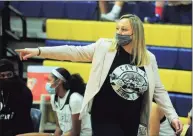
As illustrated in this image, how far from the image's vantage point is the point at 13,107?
3840mm

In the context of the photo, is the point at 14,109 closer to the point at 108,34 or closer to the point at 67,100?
the point at 67,100

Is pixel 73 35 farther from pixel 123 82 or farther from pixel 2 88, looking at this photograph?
pixel 123 82

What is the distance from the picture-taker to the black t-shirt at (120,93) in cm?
286

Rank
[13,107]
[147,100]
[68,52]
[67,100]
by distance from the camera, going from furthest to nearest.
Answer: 1. [67,100]
2. [13,107]
3. [147,100]
4. [68,52]

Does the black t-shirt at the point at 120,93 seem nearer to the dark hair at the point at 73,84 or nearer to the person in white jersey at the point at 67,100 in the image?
the person in white jersey at the point at 67,100

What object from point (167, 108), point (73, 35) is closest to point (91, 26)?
point (73, 35)

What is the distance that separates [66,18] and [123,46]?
3.64 metres

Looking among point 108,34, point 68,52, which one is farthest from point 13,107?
point 108,34

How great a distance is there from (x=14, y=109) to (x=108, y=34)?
231cm

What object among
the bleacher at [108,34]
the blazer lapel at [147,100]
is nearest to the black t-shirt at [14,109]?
the blazer lapel at [147,100]

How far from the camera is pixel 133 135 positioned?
9.83 feet

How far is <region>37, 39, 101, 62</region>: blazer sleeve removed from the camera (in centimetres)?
280

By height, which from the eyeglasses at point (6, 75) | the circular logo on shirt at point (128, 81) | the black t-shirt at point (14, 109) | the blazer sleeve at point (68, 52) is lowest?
the black t-shirt at point (14, 109)

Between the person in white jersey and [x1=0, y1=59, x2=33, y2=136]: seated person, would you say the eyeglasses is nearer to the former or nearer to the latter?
[x1=0, y1=59, x2=33, y2=136]: seated person
